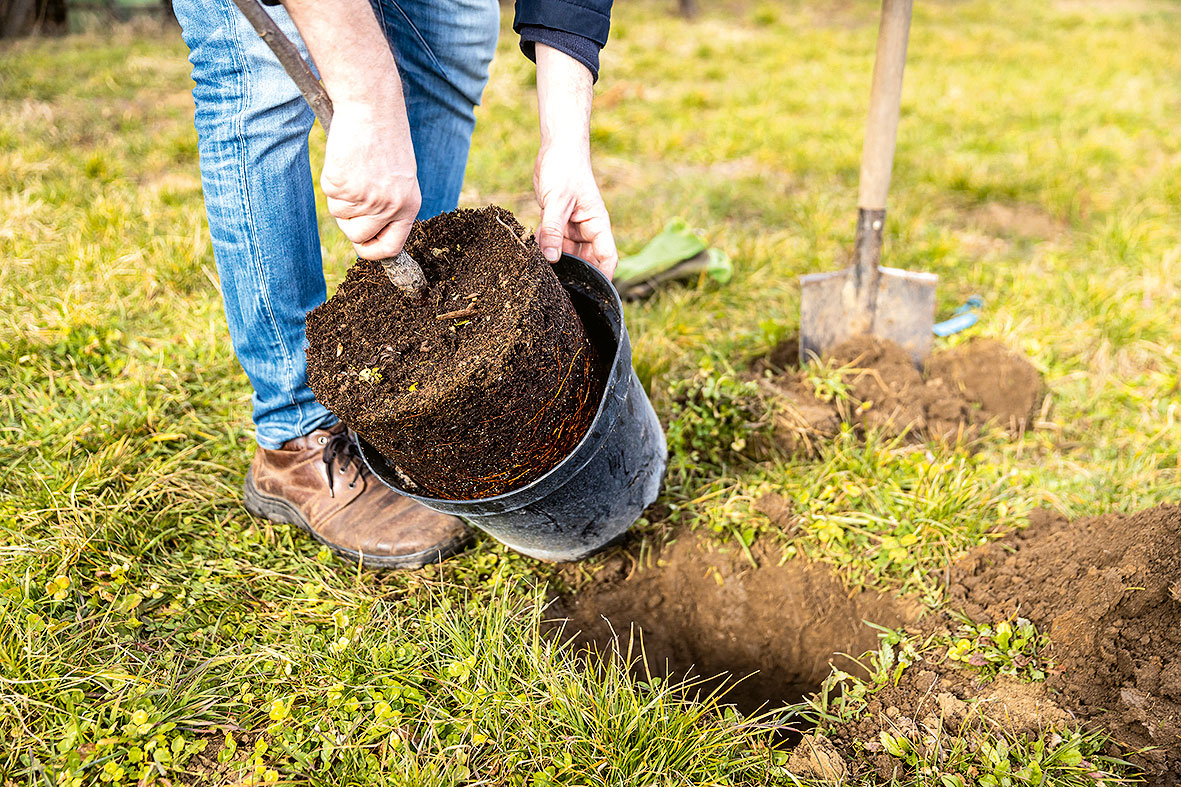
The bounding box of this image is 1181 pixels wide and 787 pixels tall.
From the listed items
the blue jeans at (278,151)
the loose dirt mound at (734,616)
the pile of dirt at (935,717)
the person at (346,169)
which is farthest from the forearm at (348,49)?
the pile of dirt at (935,717)

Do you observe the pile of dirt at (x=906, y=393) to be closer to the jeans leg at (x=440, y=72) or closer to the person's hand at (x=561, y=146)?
the person's hand at (x=561, y=146)

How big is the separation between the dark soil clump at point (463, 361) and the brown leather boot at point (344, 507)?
1.24ft

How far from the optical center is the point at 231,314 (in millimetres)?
1673

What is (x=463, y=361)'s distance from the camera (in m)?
1.29

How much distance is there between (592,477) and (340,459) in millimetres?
761

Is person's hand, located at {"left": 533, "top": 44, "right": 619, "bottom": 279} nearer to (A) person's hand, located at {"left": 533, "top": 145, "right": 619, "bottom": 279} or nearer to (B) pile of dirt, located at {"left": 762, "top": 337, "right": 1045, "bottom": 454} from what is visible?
(A) person's hand, located at {"left": 533, "top": 145, "right": 619, "bottom": 279}

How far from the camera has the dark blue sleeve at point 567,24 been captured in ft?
4.90

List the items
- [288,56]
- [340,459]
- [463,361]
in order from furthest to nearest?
1. [340,459]
2. [463,361]
3. [288,56]

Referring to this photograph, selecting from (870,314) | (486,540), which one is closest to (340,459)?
(486,540)

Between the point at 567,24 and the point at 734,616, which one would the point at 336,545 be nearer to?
the point at 734,616

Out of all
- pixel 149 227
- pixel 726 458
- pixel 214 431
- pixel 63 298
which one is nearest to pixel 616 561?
pixel 726 458

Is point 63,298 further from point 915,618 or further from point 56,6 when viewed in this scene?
point 56,6

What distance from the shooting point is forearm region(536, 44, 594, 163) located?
60.2 inches

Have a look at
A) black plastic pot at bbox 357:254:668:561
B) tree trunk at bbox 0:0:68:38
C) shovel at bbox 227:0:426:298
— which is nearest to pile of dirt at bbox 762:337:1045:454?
black plastic pot at bbox 357:254:668:561
